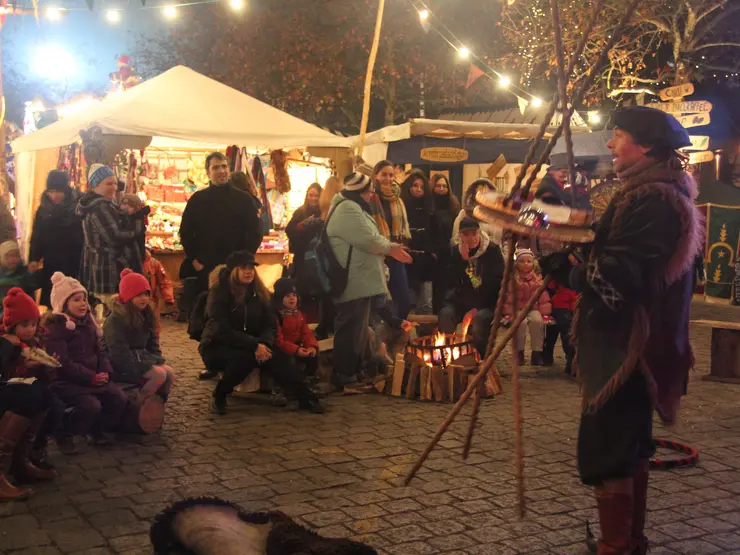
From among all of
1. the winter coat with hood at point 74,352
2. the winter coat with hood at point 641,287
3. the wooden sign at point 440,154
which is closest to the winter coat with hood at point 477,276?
the winter coat with hood at point 74,352

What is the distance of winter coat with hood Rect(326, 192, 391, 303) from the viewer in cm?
757

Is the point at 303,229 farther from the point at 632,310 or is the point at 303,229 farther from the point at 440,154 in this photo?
the point at 632,310

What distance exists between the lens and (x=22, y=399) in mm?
4961

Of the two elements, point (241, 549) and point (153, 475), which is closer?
point (241, 549)

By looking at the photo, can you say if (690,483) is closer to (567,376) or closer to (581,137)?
(567,376)

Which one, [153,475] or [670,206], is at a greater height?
[670,206]

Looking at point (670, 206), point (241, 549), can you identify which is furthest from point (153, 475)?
point (670, 206)

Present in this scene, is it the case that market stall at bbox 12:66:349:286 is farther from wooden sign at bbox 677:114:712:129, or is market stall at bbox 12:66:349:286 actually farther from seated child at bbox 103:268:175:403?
wooden sign at bbox 677:114:712:129

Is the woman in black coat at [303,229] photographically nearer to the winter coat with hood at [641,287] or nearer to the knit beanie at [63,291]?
the knit beanie at [63,291]

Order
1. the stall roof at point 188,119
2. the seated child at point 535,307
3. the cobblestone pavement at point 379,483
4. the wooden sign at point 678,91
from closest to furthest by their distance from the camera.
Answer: the cobblestone pavement at point 379,483, the seated child at point 535,307, the stall roof at point 188,119, the wooden sign at point 678,91

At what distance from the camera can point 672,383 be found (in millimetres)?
3639

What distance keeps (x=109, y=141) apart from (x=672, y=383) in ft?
29.5

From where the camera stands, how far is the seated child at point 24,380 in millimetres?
5008

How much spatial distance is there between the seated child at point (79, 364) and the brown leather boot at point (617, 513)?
11.9 ft
